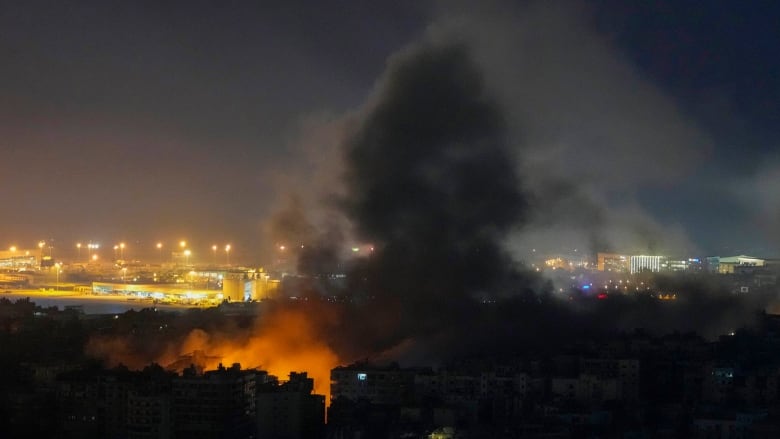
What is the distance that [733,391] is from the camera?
1984 centimetres

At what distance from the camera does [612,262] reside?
43938 millimetres

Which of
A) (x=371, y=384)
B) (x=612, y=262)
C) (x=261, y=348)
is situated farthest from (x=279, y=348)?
(x=612, y=262)

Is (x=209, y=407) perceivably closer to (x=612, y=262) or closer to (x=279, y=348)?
(x=279, y=348)

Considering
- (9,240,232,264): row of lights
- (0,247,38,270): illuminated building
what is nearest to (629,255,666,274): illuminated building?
(9,240,232,264): row of lights

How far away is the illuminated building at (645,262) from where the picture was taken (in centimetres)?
4322

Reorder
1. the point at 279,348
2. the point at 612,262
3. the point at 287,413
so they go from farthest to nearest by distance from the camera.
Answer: the point at 612,262 → the point at 279,348 → the point at 287,413

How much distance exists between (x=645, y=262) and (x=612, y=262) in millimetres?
1174

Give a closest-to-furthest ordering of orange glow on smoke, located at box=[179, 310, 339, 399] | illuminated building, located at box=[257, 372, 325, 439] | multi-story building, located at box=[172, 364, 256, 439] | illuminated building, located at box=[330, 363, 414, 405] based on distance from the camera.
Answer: illuminated building, located at box=[257, 372, 325, 439] < multi-story building, located at box=[172, 364, 256, 439] < illuminated building, located at box=[330, 363, 414, 405] < orange glow on smoke, located at box=[179, 310, 339, 399]

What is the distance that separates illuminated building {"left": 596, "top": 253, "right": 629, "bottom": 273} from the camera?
4331 centimetres

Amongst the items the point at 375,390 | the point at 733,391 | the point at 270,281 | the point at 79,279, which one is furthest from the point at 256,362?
the point at 79,279

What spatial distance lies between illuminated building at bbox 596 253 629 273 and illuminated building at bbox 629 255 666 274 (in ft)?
0.80

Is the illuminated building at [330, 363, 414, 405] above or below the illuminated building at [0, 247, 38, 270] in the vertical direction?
below

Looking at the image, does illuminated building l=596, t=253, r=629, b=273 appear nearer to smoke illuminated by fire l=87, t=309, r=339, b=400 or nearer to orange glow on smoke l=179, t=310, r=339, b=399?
smoke illuminated by fire l=87, t=309, r=339, b=400

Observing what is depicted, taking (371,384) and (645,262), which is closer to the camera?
(371,384)
